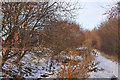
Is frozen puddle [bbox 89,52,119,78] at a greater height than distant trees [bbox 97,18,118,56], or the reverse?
distant trees [bbox 97,18,118,56]

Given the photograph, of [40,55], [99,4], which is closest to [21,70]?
[40,55]

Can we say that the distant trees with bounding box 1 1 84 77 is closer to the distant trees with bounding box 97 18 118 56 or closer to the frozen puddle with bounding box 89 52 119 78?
the frozen puddle with bounding box 89 52 119 78

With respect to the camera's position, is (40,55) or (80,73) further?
(40,55)

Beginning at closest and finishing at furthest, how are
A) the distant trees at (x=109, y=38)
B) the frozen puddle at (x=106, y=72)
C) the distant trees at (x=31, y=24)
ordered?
1. the distant trees at (x=31, y=24)
2. the frozen puddle at (x=106, y=72)
3. the distant trees at (x=109, y=38)

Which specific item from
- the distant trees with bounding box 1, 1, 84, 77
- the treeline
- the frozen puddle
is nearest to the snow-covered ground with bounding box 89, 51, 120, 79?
the frozen puddle

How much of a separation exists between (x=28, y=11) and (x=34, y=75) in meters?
2.68

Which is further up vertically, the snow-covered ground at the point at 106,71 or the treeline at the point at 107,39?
the treeline at the point at 107,39

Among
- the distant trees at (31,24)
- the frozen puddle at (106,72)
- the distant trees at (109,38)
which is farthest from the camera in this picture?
the distant trees at (109,38)

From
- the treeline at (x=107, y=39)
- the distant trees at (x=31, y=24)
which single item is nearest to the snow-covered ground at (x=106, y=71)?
the treeline at (x=107, y=39)

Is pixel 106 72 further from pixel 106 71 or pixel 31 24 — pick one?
pixel 31 24

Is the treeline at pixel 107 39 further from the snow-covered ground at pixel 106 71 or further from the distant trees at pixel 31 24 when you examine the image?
the distant trees at pixel 31 24

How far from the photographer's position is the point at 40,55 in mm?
4711

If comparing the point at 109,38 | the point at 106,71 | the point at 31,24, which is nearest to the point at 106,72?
the point at 106,71

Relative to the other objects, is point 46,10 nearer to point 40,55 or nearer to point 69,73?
point 40,55
